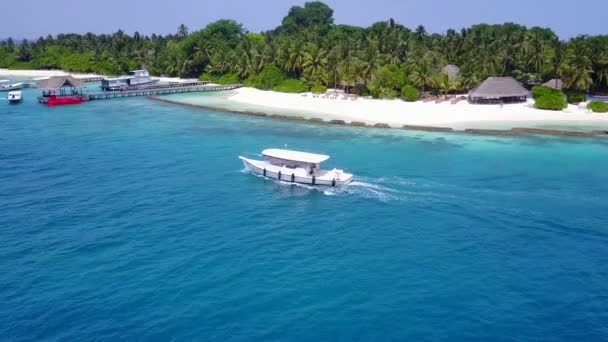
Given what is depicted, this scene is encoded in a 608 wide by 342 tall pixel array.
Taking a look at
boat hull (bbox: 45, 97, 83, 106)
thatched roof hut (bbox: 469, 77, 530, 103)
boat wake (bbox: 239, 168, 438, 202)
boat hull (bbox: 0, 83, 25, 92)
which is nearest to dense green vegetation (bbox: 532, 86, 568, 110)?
thatched roof hut (bbox: 469, 77, 530, 103)

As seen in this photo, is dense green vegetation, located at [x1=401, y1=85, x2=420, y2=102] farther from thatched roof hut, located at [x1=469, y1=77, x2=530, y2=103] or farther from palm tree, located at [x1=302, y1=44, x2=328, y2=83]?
palm tree, located at [x1=302, y1=44, x2=328, y2=83]

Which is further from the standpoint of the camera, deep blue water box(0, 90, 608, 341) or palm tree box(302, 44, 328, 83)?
palm tree box(302, 44, 328, 83)

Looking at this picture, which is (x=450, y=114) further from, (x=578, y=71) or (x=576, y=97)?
(x=576, y=97)

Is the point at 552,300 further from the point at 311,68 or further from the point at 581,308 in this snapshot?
the point at 311,68

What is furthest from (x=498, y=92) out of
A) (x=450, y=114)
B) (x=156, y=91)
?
(x=156, y=91)

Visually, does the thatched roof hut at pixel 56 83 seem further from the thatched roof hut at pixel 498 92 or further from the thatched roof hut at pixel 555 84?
the thatched roof hut at pixel 555 84

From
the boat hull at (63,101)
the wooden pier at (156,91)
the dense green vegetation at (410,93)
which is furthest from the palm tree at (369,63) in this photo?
the boat hull at (63,101)
